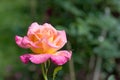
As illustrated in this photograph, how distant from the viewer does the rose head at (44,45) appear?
1148mm

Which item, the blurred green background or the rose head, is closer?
the rose head

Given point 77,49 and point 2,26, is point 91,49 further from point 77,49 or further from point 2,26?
point 2,26

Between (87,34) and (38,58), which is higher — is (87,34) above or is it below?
below

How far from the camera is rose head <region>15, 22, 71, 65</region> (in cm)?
115

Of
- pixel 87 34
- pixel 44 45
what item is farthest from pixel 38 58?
pixel 87 34

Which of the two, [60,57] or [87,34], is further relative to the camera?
[87,34]

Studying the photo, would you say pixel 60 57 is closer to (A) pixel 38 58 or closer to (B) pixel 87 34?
(A) pixel 38 58

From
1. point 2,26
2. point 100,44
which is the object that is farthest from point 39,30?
point 2,26

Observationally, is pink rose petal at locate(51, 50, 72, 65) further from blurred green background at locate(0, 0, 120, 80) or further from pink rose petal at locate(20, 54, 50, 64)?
blurred green background at locate(0, 0, 120, 80)

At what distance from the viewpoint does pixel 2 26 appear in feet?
13.8

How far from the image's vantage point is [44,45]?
3.85ft

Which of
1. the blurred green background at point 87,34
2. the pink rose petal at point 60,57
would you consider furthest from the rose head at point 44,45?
the blurred green background at point 87,34

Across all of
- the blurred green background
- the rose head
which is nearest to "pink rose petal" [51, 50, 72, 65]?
the rose head

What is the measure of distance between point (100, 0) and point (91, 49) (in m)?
0.30
